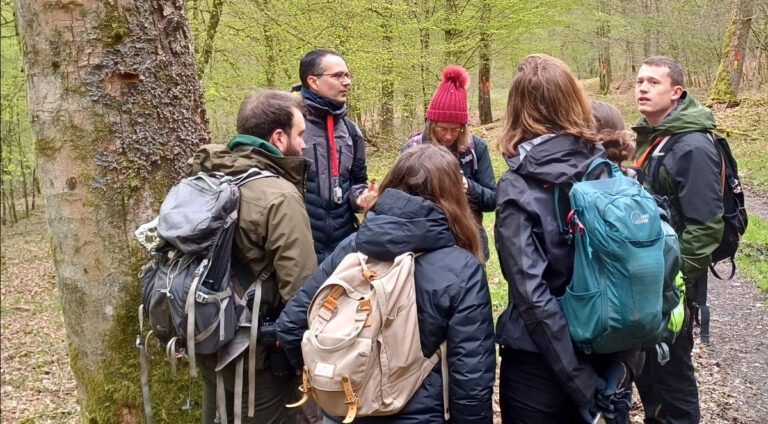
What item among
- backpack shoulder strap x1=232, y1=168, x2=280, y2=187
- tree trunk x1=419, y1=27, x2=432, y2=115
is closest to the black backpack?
backpack shoulder strap x1=232, y1=168, x2=280, y2=187

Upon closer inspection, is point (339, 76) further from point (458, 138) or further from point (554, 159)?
point (554, 159)

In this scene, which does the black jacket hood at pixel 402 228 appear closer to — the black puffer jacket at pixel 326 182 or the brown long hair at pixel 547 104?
the brown long hair at pixel 547 104

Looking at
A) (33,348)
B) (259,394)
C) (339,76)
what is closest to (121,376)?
(259,394)

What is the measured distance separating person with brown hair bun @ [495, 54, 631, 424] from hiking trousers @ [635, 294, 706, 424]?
0.99 metres

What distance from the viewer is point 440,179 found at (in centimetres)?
219

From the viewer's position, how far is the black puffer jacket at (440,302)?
2.02 m

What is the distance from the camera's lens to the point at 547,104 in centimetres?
226

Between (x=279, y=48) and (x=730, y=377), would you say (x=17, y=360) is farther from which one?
A: (x=730, y=377)

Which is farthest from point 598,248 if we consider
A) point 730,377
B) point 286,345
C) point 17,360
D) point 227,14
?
point 227,14

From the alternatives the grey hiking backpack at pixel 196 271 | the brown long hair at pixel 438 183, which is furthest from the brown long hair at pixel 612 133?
the grey hiking backpack at pixel 196 271

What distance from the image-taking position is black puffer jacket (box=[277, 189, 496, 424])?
202 cm

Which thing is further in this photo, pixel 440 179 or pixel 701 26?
pixel 701 26

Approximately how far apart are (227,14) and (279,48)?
4.26 ft

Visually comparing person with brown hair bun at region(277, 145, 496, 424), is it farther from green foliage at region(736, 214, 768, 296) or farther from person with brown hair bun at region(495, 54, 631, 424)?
green foliage at region(736, 214, 768, 296)
